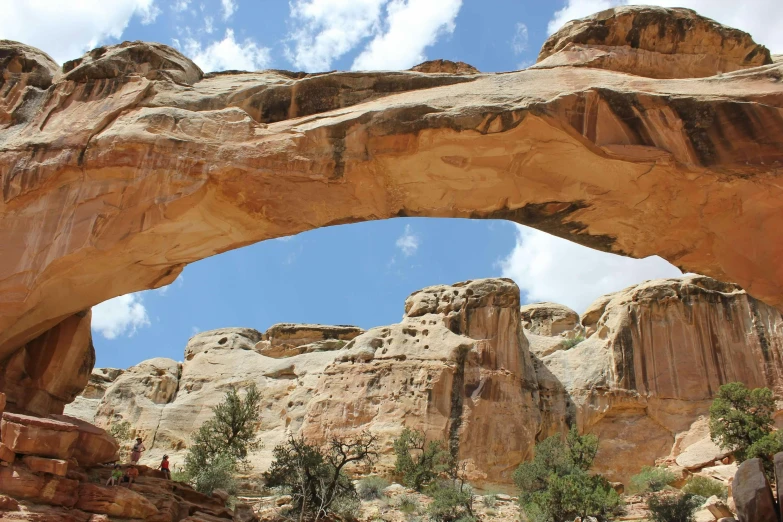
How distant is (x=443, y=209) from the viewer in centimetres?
1256

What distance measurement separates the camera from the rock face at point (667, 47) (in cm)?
1291

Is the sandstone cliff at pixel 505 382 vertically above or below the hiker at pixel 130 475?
above

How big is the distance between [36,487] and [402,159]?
24.8ft

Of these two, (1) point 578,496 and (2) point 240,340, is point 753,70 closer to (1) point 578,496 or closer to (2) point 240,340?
(1) point 578,496

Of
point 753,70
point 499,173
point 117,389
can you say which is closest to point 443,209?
point 499,173

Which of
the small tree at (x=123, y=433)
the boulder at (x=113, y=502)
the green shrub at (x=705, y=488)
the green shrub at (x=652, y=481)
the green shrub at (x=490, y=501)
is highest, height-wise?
the small tree at (x=123, y=433)

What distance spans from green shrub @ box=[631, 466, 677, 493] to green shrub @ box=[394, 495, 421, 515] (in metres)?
8.46

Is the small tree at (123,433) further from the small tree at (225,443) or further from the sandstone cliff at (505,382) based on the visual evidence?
the small tree at (225,443)

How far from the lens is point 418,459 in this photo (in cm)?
2425

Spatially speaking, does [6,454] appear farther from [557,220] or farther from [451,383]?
[451,383]

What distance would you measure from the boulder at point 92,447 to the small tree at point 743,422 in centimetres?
1679

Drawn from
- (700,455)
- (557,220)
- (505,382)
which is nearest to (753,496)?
(557,220)

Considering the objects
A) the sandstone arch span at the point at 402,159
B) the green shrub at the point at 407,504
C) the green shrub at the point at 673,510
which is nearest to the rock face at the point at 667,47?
the sandstone arch span at the point at 402,159

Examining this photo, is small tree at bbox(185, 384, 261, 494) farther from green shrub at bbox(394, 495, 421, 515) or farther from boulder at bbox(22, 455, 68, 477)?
boulder at bbox(22, 455, 68, 477)
